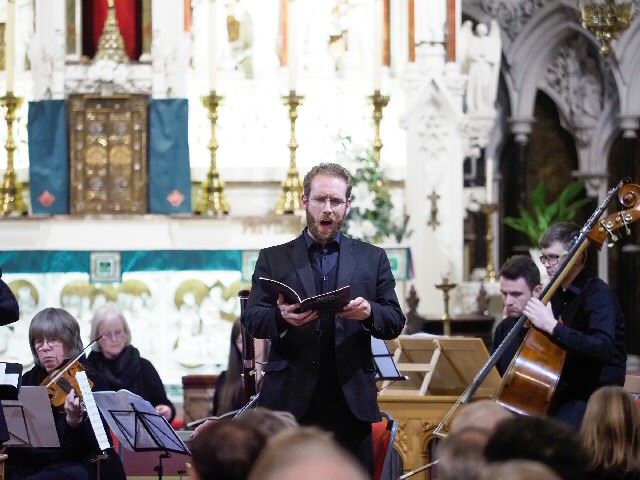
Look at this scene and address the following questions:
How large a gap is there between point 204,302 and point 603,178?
6302mm

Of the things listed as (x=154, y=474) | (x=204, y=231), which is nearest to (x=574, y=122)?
(x=204, y=231)

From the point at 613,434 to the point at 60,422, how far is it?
9.16ft

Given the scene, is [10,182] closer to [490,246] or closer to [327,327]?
[490,246]

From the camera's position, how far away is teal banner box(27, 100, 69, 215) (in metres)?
12.5

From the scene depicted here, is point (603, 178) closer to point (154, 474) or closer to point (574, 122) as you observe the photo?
point (574, 122)

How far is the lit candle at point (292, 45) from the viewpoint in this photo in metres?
12.2

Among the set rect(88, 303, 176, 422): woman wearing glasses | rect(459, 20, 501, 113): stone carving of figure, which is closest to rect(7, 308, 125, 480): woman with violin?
rect(88, 303, 176, 422): woman wearing glasses

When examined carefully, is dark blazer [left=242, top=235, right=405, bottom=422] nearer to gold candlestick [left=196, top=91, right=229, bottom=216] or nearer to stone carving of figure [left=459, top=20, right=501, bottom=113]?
gold candlestick [left=196, top=91, right=229, bottom=216]

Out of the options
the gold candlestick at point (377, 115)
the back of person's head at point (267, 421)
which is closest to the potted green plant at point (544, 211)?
the gold candlestick at point (377, 115)

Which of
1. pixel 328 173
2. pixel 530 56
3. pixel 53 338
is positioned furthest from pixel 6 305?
pixel 530 56

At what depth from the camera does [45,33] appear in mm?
12625

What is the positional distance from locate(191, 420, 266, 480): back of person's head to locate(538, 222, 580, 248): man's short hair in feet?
10.8

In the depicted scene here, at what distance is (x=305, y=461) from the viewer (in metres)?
2.98

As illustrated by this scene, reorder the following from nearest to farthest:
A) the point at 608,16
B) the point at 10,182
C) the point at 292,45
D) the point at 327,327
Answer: the point at 327,327
the point at 608,16
the point at 292,45
the point at 10,182
